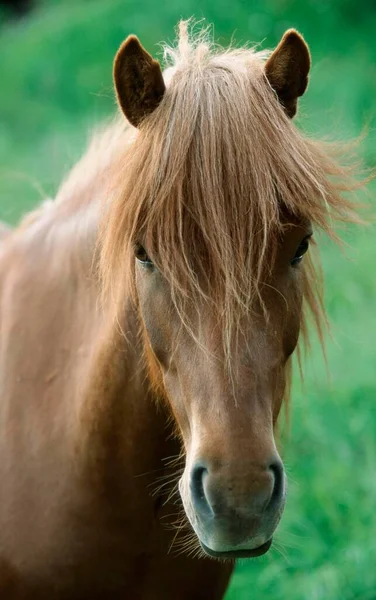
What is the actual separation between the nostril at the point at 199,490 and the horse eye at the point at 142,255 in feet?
1.73

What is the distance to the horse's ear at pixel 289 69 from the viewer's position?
224cm

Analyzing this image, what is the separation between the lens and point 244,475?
1.92 metres

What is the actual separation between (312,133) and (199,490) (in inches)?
44.6

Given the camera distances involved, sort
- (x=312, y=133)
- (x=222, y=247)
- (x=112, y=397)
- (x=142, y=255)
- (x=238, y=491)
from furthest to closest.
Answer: (x=312, y=133) < (x=112, y=397) < (x=142, y=255) < (x=222, y=247) < (x=238, y=491)

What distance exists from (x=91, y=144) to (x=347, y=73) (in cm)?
688

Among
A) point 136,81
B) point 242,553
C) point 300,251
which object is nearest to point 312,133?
point 300,251

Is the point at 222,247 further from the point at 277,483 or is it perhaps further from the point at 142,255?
the point at 277,483

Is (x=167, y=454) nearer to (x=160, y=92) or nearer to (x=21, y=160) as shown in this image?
(x=160, y=92)

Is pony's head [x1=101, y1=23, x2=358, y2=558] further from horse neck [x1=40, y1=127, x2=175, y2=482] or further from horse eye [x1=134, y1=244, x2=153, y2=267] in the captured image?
horse neck [x1=40, y1=127, x2=175, y2=482]

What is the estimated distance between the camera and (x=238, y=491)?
75.7 inches

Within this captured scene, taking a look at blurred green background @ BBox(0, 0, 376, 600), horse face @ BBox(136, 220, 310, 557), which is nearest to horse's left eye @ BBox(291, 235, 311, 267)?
horse face @ BBox(136, 220, 310, 557)

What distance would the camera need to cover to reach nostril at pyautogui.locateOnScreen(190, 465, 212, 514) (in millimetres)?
1976

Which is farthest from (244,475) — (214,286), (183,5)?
(183,5)

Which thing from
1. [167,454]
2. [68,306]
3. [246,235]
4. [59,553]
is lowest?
[59,553]
